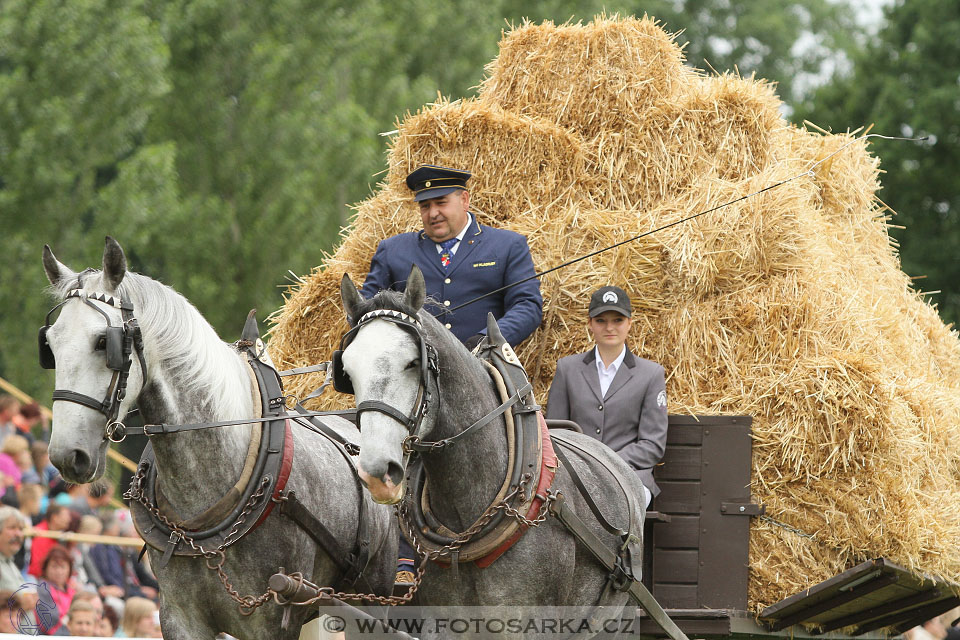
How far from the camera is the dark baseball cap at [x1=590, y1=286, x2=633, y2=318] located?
5953mm

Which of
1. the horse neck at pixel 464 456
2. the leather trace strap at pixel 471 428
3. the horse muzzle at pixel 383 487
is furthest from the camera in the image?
the horse neck at pixel 464 456

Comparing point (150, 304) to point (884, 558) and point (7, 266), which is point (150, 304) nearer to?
point (884, 558)

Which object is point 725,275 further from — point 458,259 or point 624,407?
point 458,259

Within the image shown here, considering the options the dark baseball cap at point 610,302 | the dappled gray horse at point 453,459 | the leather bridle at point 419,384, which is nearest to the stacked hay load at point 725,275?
the dark baseball cap at point 610,302

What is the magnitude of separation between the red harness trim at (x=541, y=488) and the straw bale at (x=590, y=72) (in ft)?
10.6

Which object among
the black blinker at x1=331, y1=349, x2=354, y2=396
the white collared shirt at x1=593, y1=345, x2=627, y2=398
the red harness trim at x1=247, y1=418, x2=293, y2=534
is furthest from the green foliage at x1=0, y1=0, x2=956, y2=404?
the black blinker at x1=331, y1=349, x2=354, y2=396

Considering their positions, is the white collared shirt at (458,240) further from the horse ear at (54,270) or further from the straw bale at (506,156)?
the horse ear at (54,270)

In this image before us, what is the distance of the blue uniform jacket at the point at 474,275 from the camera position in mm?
5852

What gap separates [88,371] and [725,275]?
3635 millimetres

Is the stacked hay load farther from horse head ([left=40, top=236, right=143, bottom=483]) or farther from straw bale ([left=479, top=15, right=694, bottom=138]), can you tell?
horse head ([left=40, top=236, right=143, bottom=483])

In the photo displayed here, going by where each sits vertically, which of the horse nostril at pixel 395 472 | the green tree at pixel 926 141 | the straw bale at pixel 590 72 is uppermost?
the green tree at pixel 926 141

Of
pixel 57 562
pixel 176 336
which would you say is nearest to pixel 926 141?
pixel 57 562

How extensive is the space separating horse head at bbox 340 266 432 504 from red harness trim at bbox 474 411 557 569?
559mm

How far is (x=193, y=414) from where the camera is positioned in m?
4.68
